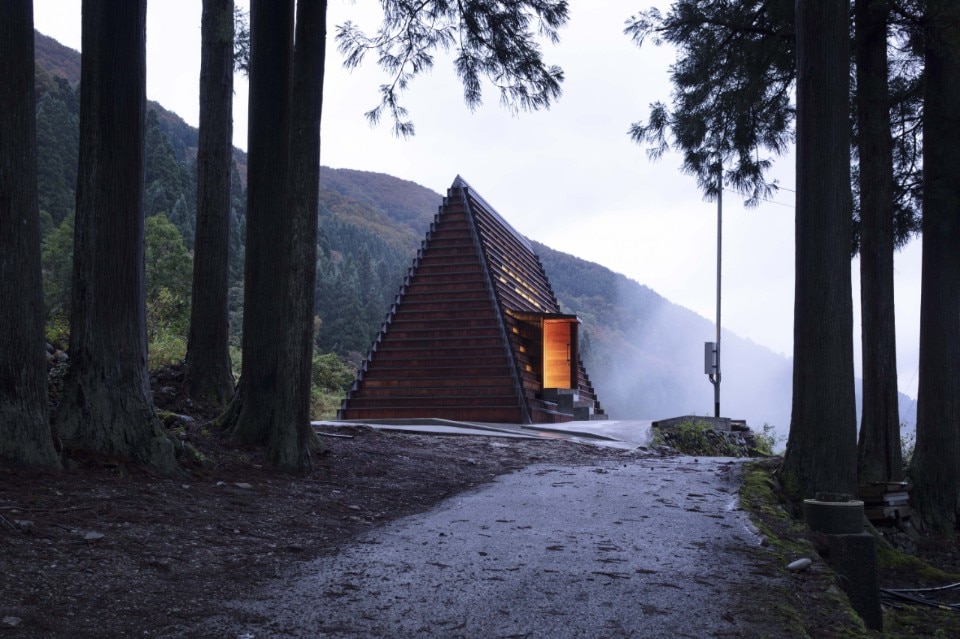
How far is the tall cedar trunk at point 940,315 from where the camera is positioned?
1081 cm

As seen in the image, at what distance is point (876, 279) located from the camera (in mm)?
10062

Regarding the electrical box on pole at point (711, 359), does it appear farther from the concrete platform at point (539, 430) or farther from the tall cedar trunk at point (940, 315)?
the tall cedar trunk at point (940, 315)

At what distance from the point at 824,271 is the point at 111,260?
6388 millimetres

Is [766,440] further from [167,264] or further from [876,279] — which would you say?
[167,264]

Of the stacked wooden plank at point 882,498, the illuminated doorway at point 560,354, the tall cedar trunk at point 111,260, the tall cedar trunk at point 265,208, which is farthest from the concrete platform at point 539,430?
the tall cedar trunk at point 111,260

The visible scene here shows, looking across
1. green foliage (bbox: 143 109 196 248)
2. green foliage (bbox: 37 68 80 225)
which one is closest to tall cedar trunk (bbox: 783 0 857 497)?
green foliage (bbox: 37 68 80 225)

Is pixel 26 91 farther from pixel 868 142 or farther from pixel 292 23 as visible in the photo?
pixel 868 142

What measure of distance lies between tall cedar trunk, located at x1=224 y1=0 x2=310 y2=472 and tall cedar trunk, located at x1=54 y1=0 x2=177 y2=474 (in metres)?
1.92

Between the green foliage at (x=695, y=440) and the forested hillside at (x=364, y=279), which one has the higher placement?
the forested hillside at (x=364, y=279)

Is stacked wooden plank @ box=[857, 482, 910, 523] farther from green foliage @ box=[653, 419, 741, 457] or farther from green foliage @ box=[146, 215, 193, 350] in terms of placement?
green foliage @ box=[146, 215, 193, 350]

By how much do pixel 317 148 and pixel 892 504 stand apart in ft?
25.5

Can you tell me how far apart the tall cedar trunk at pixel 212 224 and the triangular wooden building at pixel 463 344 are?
33.7 ft

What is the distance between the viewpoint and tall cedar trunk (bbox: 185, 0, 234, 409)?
11.4 meters

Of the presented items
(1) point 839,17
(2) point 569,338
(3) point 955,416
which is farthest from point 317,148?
(2) point 569,338
